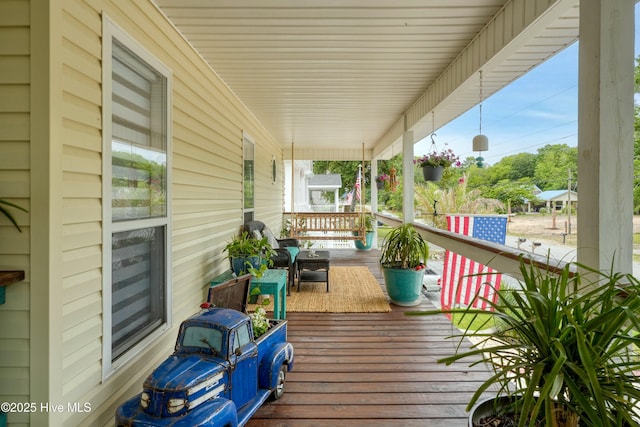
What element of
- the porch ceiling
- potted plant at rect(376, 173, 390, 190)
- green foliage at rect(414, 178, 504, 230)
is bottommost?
green foliage at rect(414, 178, 504, 230)

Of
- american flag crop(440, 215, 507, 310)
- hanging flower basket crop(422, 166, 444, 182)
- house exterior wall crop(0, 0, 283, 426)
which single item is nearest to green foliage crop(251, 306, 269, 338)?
house exterior wall crop(0, 0, 283, 426)

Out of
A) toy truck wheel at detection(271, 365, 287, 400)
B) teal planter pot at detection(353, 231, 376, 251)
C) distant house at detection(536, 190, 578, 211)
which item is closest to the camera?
toy truck wheel at detection(271, 365, 287, 400)

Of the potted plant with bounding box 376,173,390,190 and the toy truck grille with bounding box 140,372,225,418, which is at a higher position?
the potted plant with bounding box 376,173,390,190

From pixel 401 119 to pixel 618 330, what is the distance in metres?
5.00

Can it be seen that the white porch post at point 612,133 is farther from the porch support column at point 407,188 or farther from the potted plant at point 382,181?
the potted plant at point 382,181

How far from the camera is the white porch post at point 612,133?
5.06ft

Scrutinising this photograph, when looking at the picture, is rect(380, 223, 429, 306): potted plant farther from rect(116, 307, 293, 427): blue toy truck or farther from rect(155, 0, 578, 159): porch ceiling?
rect(116, 307, 293, 427): blue toy truck

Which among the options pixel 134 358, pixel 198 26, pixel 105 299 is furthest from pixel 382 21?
pixel 134 358

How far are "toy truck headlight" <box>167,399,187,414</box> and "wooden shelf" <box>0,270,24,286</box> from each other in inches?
32.2

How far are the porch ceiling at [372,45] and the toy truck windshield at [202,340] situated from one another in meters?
2.21

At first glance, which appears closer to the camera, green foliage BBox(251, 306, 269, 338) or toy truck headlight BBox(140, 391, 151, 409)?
toy truck headlight BBox(140, 391, 151, 409)

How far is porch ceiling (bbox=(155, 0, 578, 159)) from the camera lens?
2354 millimetres

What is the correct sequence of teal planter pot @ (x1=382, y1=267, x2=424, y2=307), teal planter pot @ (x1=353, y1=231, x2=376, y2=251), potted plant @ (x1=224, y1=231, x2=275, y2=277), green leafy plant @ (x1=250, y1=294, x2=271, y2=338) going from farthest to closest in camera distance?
teal planter pot @ (x1=353, y1=231, x2=376, y2=251), teal planter pot @ (x1=382, y1=267, x2=424, y2=307), potted plant @ (x1=224, y1=231, x2=275, y2=277), green leafy plant @ (x1=250, y1=294, x2=271, y2=338)

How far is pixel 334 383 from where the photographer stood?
7.95ft
